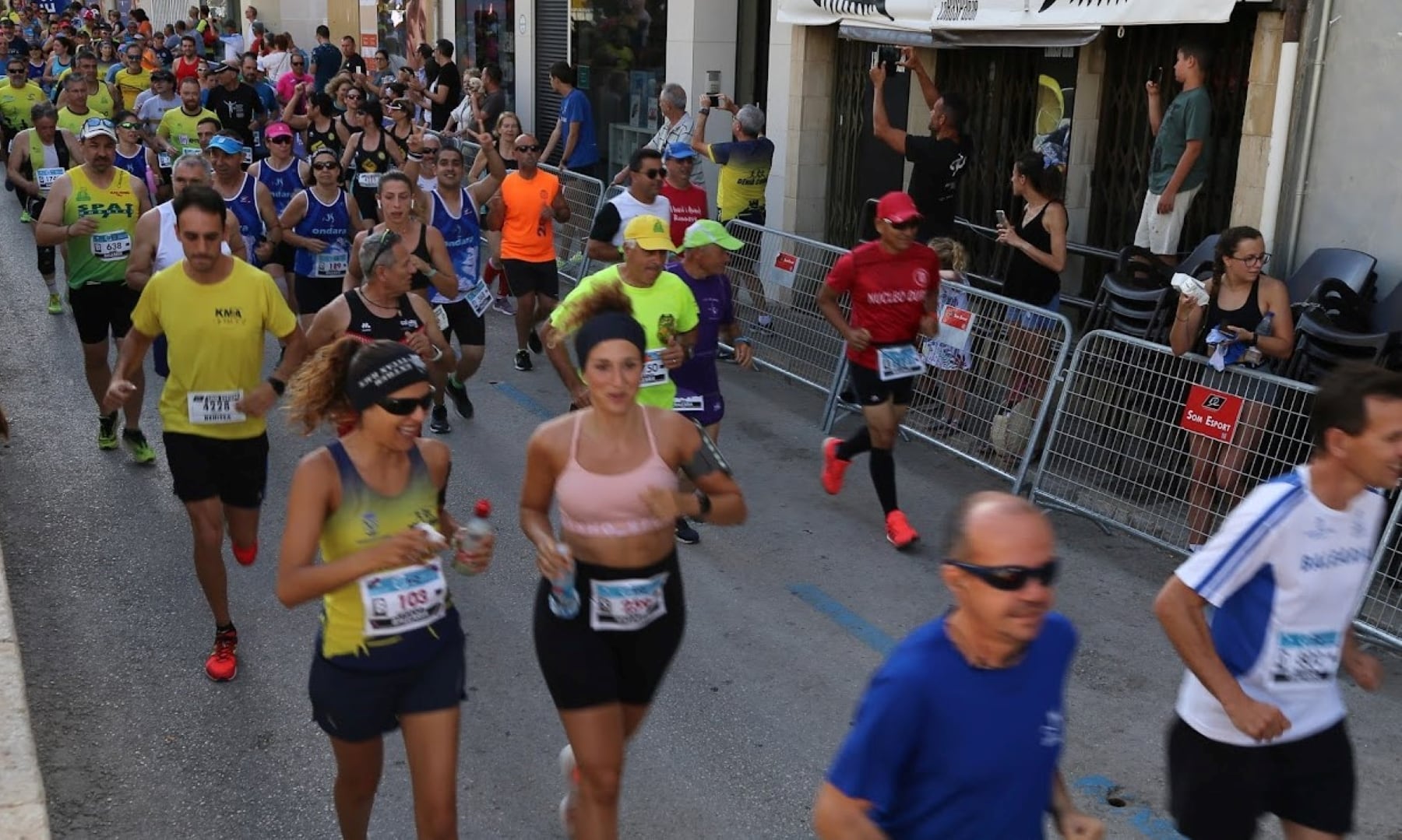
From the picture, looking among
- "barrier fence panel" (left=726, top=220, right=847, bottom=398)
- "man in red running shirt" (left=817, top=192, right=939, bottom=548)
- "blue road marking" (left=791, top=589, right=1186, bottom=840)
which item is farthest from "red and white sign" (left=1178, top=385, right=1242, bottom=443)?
"barrier fence panel" (left=726, top=220, right=847, bottom=398)

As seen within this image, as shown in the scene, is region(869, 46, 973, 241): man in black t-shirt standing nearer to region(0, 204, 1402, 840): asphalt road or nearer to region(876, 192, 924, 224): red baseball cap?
region(0, 204, 1402, 840): asphalt road

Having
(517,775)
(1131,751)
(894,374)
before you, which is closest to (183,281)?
(517,775)

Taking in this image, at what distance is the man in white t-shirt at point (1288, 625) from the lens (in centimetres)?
355

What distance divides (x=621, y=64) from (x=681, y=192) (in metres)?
7.17

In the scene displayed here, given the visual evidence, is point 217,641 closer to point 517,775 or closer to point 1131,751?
point 517,775

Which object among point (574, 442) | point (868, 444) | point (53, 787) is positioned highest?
point (574, 442)

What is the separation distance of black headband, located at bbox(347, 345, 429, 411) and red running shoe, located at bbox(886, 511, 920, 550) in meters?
4.00

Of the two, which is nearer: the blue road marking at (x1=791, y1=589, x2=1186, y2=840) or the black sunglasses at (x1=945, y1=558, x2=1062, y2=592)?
the black sunglasses at (x1=945, y1=558, x2=1062, y2=592)

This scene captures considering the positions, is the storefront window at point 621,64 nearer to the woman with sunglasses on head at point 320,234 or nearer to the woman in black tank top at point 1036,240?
the woman with sunglasses on head at point 320,234

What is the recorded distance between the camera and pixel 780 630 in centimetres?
659

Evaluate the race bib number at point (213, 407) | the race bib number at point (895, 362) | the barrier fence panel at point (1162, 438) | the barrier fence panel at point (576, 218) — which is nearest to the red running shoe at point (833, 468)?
the race bib number at point (895, 362)

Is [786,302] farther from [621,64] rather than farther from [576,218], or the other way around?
[621,64]

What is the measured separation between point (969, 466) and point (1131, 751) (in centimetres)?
371

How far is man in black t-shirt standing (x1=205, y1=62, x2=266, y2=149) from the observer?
18.2 metres
